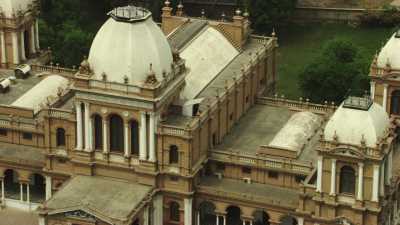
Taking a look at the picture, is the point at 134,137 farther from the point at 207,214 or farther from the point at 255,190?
the point at 255,190

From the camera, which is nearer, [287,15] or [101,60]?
[101,60]

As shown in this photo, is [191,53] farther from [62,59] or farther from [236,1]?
[236,1]

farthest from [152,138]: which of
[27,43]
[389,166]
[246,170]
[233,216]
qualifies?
[27,43]

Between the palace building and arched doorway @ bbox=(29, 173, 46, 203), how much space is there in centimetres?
16

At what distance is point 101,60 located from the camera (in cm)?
11262

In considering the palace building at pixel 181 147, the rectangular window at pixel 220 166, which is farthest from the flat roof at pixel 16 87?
the rectangular window at pixel 220 166

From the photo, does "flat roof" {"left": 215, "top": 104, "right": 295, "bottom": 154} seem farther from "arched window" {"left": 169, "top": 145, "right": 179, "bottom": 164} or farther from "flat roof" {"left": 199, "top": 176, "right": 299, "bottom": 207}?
"arched window" {"left": 169, "top": 145, "right": 179, "bottom": 164}

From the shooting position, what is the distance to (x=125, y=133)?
371ft

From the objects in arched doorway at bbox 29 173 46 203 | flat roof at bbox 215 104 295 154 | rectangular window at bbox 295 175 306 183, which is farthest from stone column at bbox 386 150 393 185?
arched doorway at bbox 29 173 46 203

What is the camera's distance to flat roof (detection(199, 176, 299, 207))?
112875mm

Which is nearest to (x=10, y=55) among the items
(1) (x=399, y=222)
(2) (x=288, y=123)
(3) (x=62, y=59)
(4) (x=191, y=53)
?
(3) (x=62, y=59)

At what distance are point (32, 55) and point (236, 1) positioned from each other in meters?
52.7

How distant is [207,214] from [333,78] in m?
32.2

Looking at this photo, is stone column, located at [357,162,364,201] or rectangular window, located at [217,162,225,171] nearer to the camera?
stone column, located at [357,162,364,201]
